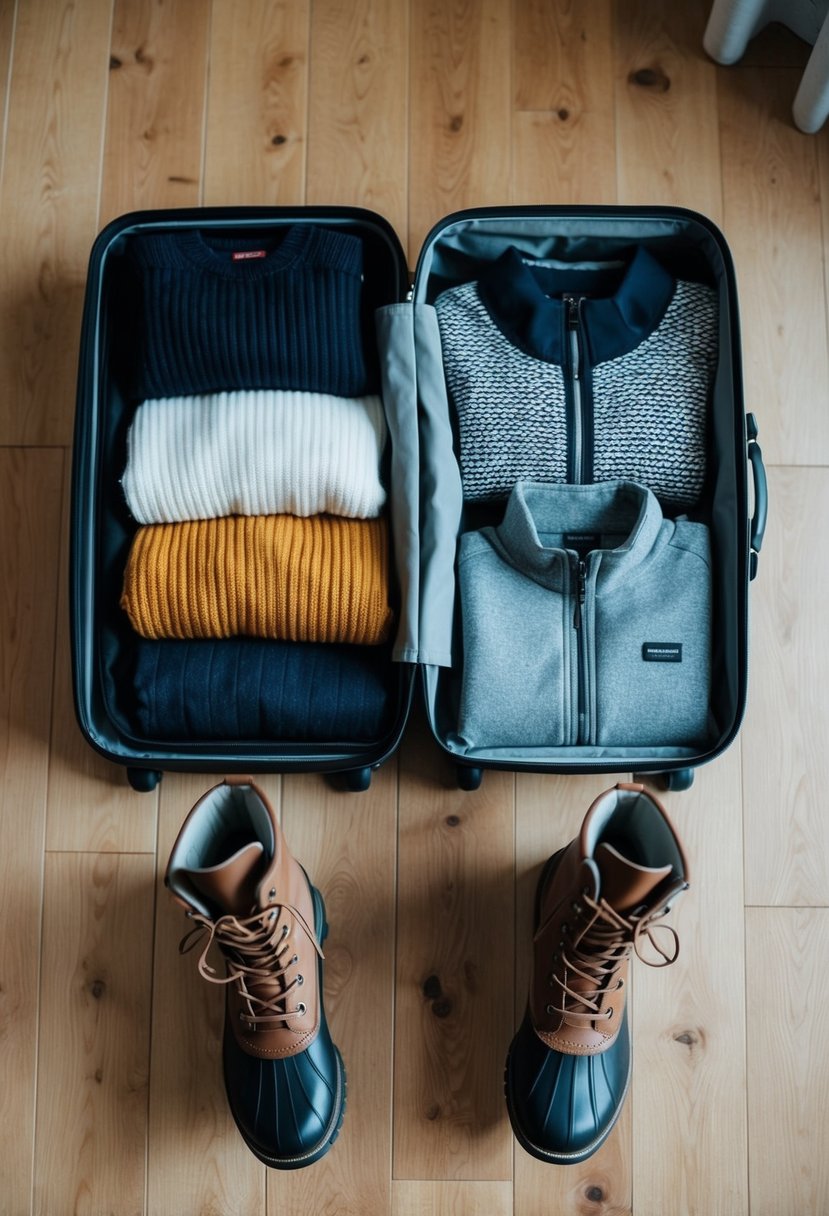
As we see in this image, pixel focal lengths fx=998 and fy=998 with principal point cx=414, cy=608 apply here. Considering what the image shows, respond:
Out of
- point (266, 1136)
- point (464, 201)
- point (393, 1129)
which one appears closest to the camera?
point (266, 1136)

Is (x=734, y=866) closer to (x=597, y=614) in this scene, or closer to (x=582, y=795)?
(x=582, y=795)

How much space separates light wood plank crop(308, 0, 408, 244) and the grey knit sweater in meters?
0.24

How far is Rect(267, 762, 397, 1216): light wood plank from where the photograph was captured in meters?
1.13

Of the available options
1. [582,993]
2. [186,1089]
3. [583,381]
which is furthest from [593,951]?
[583,381]

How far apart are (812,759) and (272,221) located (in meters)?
0.90

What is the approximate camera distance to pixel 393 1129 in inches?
44.9

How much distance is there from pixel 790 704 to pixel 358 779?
1.74 ft

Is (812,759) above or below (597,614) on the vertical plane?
below

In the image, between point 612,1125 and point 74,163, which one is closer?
point 612,1125

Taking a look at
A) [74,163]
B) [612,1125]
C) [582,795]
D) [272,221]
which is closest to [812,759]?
[582,795]

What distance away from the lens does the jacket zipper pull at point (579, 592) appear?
1092mm

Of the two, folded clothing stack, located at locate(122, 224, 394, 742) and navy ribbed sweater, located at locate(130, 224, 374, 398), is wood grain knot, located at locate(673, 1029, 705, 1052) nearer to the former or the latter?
folded clothing stack, located at locate(122, 224, 394, 742)

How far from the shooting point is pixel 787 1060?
1.15 meters

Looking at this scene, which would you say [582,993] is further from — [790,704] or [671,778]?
[790,704]
